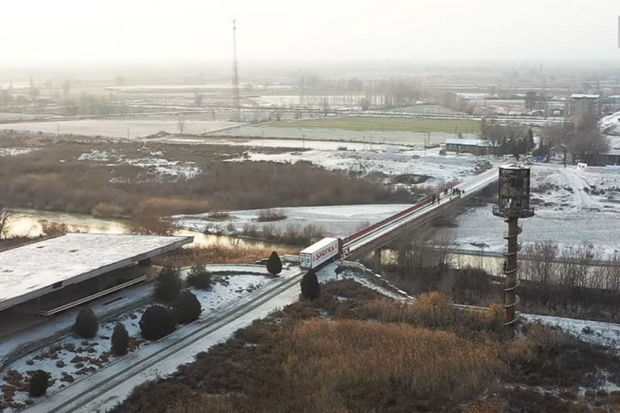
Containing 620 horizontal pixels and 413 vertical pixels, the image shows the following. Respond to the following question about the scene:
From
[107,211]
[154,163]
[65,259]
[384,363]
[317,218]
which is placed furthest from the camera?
[154,163]

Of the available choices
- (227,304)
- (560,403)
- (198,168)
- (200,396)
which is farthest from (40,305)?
(198,168)

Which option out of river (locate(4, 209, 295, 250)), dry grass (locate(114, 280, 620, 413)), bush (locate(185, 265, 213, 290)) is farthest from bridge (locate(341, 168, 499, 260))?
dry grass (locate(114, 280, 620, 413))

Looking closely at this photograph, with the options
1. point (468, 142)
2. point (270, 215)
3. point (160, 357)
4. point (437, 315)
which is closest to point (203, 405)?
point (160, 357)

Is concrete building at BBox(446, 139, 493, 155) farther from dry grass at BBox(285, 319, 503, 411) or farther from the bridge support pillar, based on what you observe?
dry grass at BBox(285, 319, 503, 411)

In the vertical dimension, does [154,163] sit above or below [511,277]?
below

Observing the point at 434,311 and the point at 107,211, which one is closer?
the point at 434,311

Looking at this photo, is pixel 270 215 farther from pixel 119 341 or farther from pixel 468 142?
pixel 468 142
